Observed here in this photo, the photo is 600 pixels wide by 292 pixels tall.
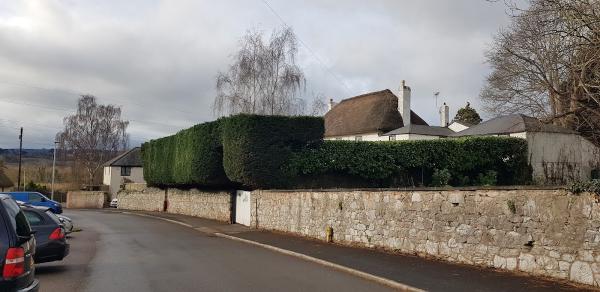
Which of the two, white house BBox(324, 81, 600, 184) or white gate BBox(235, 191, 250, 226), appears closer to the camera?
white gate BBox(235, 191, 250, 226)

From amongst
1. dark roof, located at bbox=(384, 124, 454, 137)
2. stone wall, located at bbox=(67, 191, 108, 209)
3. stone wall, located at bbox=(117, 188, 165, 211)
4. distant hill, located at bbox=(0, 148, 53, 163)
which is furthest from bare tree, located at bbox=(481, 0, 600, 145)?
distant hill, located at bbox=(0, 148, 53, 163)

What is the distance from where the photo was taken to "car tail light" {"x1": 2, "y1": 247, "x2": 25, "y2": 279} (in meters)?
6.16

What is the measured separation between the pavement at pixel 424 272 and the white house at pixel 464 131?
49.7ft

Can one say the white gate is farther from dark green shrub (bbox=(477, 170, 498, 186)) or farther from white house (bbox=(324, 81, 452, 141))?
white house (bbox=(324, 81, 452, 141))

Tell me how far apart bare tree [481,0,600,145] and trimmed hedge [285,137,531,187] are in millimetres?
3057

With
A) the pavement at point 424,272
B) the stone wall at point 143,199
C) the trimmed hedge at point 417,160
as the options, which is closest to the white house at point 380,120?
the trimmed hedge at point 417,160

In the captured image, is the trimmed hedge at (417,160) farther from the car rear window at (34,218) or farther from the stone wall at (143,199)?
the stone wall at (143,199)

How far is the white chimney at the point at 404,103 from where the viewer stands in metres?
49.3

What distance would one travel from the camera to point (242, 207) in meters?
28.2

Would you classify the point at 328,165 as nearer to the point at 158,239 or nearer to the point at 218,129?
the point at 218,129

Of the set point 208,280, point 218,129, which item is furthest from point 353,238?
point 218,129

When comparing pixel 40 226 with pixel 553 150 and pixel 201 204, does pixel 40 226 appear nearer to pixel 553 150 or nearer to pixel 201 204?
pixel 201 204

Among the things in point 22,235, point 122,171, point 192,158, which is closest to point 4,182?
point 122,171

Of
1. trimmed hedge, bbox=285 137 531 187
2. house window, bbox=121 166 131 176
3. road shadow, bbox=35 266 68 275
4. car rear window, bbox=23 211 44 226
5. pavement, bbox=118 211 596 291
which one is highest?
house window, bbox=121 166 131 176
